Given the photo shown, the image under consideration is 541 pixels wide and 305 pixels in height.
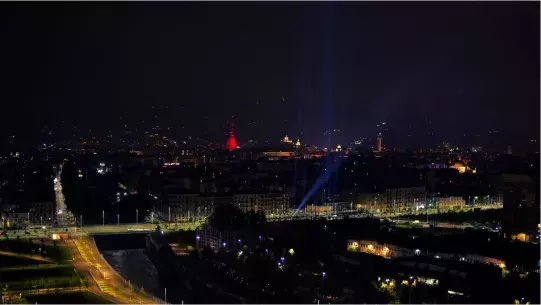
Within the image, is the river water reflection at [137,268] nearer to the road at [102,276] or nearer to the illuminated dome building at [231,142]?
the road at [102,276]

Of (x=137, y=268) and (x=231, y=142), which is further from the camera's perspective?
(x=231, y=142)

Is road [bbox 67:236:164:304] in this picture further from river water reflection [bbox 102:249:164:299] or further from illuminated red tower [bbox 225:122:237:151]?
illuminated red tower [bbox 225:122:237:151]

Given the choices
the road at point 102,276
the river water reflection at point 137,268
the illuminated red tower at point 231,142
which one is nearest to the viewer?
the road at point 102,276

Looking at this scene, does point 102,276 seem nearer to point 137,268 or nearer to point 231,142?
point 137,268

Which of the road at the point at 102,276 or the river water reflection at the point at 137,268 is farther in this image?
the river water reflection at the point at 137,268

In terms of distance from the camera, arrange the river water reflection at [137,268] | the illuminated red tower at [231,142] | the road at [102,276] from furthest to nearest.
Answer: the illuminated red tower at [231,142]
the river water reflection at [137,268]
the road at [102,276]

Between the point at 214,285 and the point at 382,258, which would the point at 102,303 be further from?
the point at 382,258

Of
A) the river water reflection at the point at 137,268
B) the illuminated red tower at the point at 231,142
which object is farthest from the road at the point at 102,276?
the illuminated red tower at the point at 231,142

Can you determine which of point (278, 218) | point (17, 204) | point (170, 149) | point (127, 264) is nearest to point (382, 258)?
point (127, 264)

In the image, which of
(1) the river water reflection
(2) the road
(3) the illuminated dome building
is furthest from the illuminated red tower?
(2) the road

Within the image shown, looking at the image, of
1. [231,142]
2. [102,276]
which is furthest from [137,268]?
[231,142]

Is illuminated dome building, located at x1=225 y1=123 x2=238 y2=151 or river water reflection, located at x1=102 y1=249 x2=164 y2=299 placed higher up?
illuminated dome building, located at x1=225 y1=123 x2=238 y2=151

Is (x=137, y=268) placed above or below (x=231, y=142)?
below
